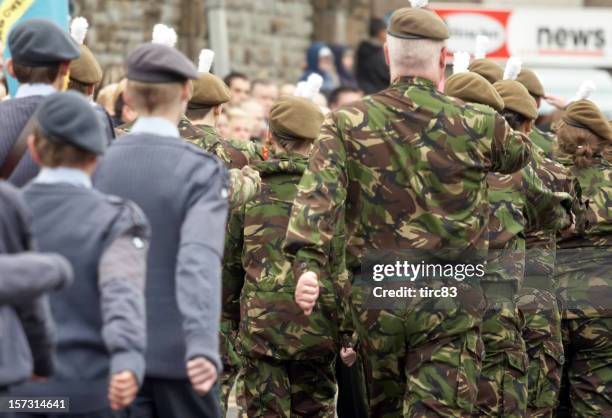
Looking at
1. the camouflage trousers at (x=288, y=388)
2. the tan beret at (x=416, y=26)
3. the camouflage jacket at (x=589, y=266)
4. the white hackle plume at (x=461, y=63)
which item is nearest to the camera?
the tan beret at (x=416, y=26)

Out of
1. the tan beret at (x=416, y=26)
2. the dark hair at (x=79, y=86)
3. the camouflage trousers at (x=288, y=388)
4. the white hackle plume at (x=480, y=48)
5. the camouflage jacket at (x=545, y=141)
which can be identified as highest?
the tan beret at (x=416, y=26)

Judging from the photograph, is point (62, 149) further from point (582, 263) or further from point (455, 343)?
point (582, 263)

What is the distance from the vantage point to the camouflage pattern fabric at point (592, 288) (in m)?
11.1

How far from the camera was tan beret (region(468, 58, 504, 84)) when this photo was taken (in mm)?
11466

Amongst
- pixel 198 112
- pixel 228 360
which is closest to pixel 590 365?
pixel 228 360

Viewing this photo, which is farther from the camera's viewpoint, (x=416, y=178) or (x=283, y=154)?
(x=283, y=154)

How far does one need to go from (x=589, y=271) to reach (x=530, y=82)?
4.64 feet

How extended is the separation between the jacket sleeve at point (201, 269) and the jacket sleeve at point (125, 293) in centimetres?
28

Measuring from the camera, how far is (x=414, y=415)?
318 inches

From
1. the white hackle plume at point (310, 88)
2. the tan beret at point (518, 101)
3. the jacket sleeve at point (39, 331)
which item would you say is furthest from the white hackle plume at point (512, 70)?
the jacket sleeve at point (39, 331)

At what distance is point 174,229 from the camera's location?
22.5 ft

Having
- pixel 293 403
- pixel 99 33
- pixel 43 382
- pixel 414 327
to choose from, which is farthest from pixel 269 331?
pixel 99 33

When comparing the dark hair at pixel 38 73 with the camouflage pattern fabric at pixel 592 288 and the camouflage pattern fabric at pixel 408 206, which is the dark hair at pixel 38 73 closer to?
the camouflage pattern fabric at pixel 408 206

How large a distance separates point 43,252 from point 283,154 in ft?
13.0
